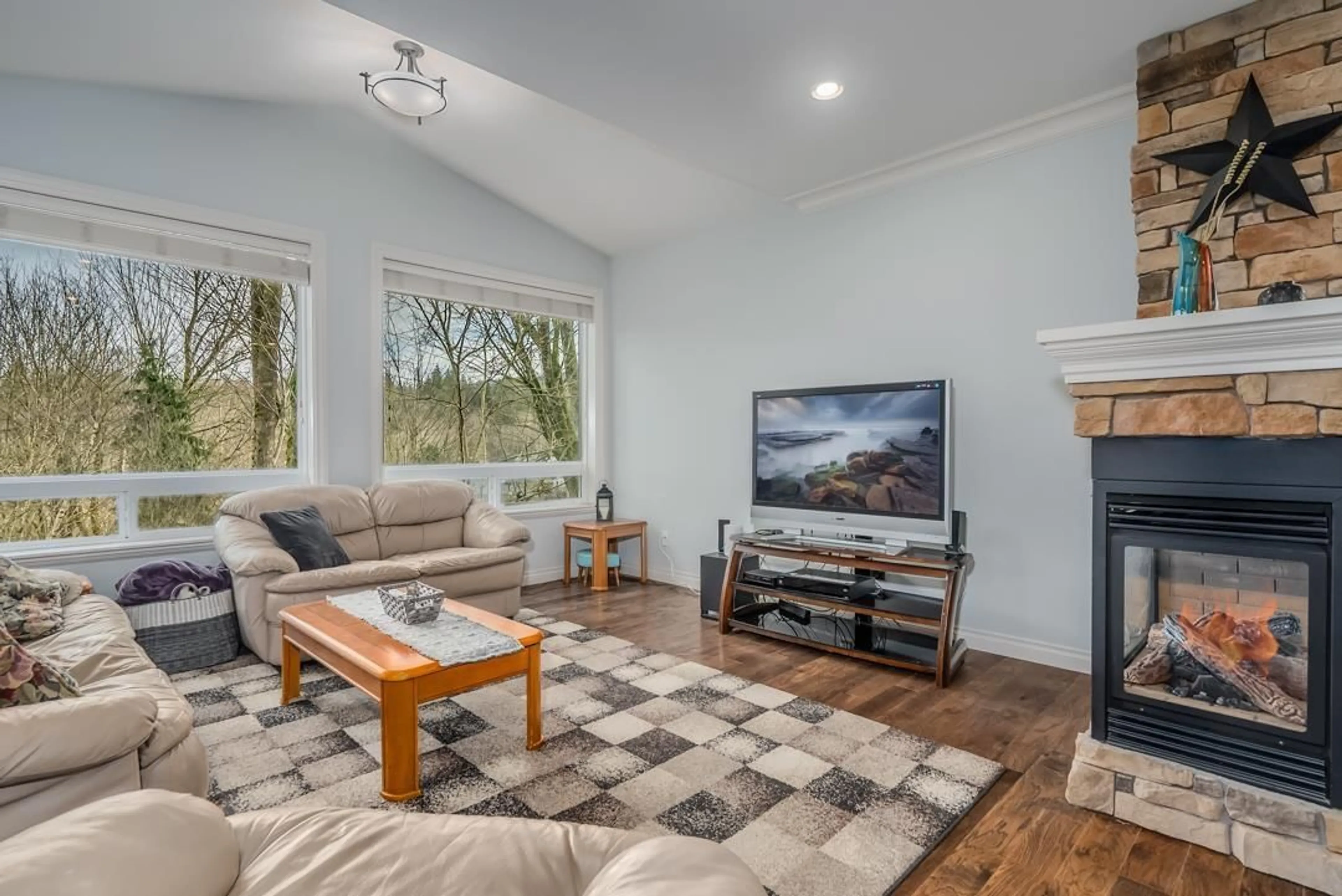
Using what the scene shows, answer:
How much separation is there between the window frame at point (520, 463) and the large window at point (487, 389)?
13mm

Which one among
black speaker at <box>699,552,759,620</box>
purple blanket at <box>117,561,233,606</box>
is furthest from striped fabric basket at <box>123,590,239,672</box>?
black speaker at <box>699,552,759,620</box>

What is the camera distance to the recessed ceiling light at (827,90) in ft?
9.27

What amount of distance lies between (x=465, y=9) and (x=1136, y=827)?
3404mm

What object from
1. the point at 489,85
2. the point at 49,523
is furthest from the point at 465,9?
the point at 49,523

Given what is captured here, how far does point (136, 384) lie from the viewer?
373cm

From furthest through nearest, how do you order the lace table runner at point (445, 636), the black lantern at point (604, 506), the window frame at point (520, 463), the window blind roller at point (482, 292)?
the black lantern at point (604, 506) < the window blind roller at point (482, 292) < the window frame at point (520, 463) < the lace table runner at point (445, 636)

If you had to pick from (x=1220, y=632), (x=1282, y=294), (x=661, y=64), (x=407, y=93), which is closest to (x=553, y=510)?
(x=407, y=93)

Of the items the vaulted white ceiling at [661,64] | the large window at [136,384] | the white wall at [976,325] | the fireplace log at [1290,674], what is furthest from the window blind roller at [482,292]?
the fireplace log at [1290,674]

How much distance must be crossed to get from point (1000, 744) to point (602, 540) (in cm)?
308

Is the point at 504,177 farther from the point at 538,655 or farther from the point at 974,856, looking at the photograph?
the point at 974,856

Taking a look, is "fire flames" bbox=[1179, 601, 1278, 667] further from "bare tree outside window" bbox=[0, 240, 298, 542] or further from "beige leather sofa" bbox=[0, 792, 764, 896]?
"bare tree outside window" bbox=[0, 240, 298, 542]

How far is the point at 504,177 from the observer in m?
4.77

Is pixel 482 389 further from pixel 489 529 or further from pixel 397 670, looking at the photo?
pixel 397 670

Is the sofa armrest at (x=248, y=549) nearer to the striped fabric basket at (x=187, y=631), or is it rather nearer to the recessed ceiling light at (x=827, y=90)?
the striped fabric basket at (x=187, y=631)
